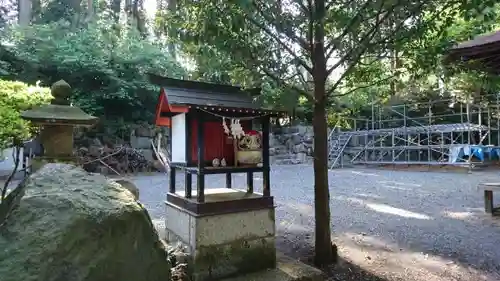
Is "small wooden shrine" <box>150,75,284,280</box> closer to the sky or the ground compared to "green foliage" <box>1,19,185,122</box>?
closer to the ground

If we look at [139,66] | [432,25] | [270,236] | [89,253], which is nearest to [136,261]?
[89,253]

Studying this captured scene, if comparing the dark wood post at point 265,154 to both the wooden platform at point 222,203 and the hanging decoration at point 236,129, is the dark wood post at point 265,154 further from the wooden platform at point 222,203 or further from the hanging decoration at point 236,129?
the hanging decoration at point 236,129

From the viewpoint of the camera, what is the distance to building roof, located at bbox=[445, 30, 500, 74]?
12.0 ft

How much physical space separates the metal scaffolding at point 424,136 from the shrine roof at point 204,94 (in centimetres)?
1061

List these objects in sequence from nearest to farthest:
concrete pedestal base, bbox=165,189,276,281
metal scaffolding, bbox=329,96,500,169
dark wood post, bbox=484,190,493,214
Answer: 1. concrete pedestal base, bbox=165,189,276,281
2. dark wood post, bbox=484,190,493,214
3. metal scaffolding, bbox=329,96,500,169

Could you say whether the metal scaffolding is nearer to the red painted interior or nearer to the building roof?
the building roof

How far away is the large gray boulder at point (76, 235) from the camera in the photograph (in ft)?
5.61

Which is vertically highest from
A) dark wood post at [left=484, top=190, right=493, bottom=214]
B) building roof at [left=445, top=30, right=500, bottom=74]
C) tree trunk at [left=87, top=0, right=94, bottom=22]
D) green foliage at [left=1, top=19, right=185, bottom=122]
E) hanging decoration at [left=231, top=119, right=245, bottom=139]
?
tree trunk at [left=87, top=0, right=94, bottom=22]

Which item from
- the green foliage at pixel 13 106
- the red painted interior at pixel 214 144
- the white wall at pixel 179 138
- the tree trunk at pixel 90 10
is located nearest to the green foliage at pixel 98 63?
the tree trunk at pixel 90 10

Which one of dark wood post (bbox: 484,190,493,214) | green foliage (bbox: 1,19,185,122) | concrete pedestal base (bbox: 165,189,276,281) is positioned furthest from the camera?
green foliage (bbox: 1,19,185,122)

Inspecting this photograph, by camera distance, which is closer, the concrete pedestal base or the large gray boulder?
the large gray boulder

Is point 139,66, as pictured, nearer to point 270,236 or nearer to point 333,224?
point 333,224

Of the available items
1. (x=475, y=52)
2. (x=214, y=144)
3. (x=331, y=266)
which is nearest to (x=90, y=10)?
(x=214, y=144)

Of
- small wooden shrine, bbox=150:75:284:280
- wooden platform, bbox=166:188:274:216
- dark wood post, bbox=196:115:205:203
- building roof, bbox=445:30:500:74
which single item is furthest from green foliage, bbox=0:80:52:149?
building roof, bbox=445:30:500:74
